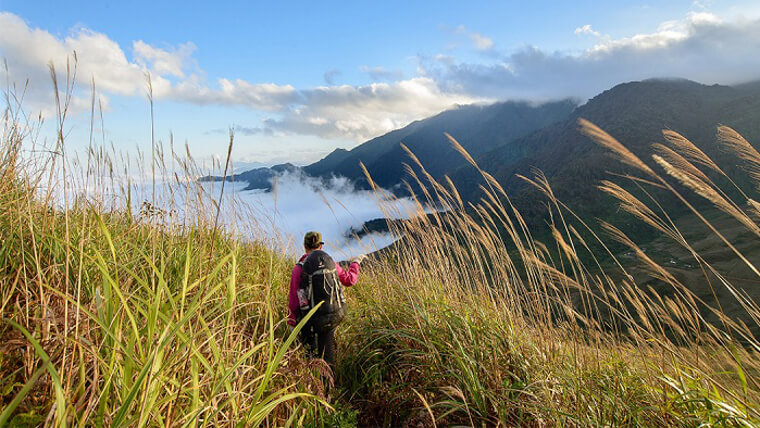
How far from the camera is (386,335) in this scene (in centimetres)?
281

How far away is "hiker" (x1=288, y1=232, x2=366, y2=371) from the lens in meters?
3.20

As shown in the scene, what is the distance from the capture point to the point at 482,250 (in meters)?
3.33

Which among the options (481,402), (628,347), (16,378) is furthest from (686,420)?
(16,378)

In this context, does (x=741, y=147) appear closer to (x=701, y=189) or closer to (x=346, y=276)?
(x=701, y=189)

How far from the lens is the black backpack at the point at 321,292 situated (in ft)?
10.5

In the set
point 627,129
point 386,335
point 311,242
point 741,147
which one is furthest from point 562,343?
point 627,129

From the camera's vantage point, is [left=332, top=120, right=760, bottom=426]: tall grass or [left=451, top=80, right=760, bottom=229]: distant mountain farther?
[left=451, top=80, right=760, bottom=229]: distant mountain

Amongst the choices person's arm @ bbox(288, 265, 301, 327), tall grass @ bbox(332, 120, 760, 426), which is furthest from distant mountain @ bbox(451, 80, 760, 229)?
person's arm @ bbox(288, 265, 301, 327)

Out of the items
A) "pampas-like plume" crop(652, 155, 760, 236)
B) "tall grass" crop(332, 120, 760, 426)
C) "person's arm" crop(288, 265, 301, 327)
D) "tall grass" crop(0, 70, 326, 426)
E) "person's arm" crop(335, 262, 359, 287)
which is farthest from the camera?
"person's arm" crop(335, 262, 359, 287)

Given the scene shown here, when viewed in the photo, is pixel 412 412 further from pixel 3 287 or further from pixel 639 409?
pixel 3 287

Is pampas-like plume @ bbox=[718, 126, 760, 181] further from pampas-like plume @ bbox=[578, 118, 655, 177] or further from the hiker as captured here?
the hiker

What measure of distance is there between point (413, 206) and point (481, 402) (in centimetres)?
218

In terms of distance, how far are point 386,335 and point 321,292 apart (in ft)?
2.45

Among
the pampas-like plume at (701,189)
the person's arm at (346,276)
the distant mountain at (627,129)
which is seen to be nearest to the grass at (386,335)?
the pampas-like plume at (701,189)
